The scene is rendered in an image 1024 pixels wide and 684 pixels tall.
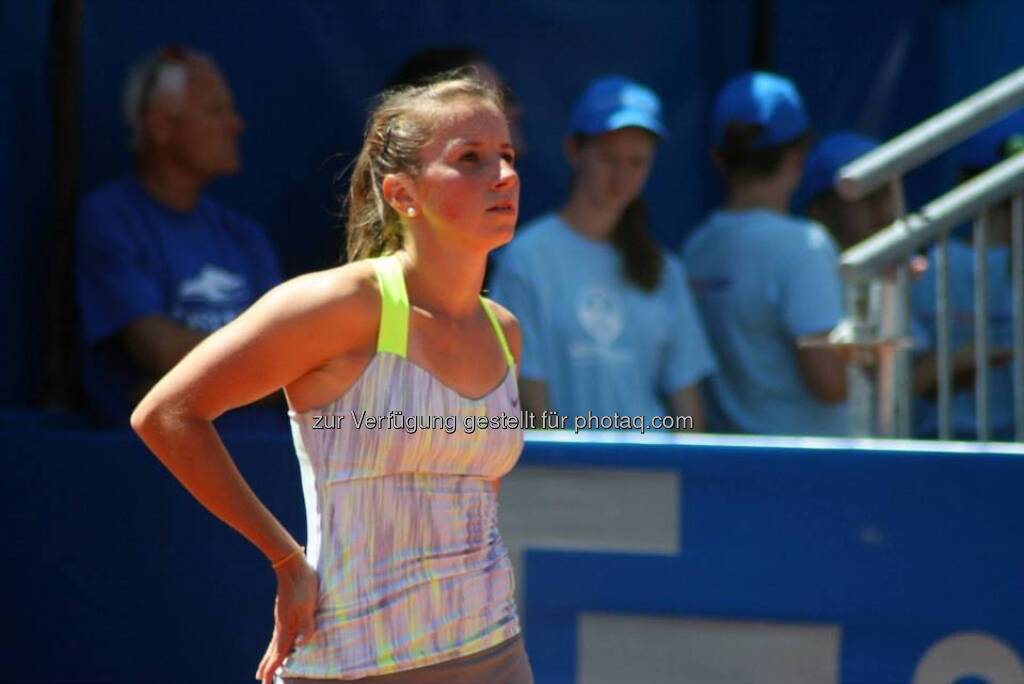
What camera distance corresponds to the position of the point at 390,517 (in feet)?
7.71

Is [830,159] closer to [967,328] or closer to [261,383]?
[967,328]

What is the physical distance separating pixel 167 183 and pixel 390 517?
2.31 metres

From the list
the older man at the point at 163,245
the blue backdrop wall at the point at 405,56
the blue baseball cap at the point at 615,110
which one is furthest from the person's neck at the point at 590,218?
the older man at the point at 163,245

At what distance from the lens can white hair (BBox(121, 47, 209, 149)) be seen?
441cm

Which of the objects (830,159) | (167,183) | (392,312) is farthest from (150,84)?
(830,159)

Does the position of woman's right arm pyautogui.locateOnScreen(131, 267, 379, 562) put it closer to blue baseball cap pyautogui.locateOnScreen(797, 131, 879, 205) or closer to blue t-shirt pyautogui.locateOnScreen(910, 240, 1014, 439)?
blue t-shirt pyautogui.locateOnScreen(910, 240, 1014, 439)

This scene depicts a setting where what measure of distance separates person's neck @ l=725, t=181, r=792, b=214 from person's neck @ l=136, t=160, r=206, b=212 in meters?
1.78

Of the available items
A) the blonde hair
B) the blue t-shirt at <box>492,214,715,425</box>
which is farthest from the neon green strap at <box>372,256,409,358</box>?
the blue t-shirt at <box>492,214,715,425</box>

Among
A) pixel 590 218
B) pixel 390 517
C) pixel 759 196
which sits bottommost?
pixel 390 517

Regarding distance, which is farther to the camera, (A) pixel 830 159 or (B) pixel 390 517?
(A) pixel 830 159

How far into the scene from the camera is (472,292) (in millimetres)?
2547

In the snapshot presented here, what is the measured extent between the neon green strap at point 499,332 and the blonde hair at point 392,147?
0.65 ft

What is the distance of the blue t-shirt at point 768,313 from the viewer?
4590mm

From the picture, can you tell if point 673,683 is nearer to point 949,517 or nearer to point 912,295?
point 949,517
